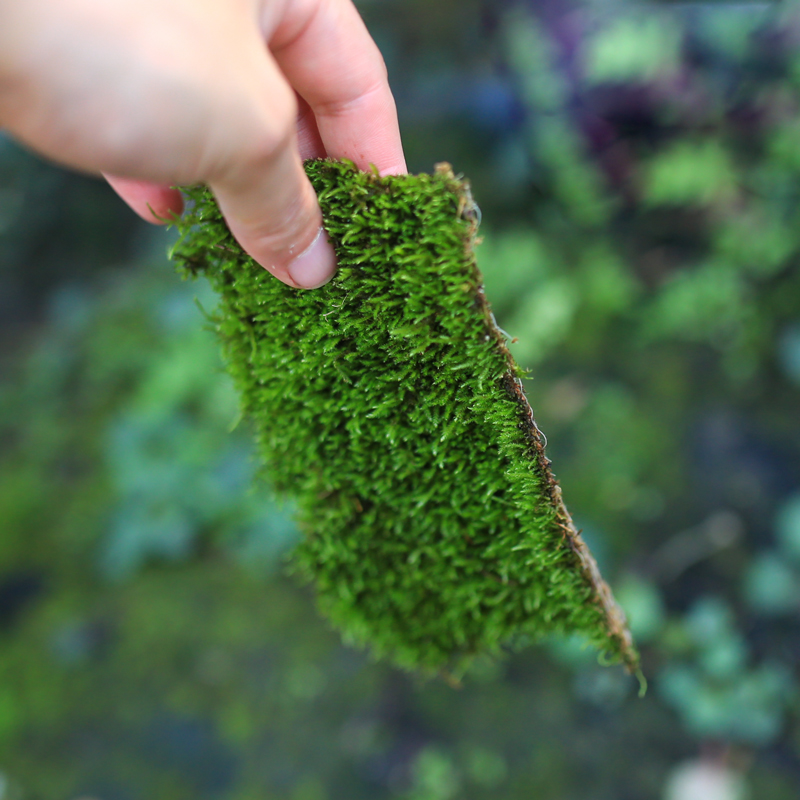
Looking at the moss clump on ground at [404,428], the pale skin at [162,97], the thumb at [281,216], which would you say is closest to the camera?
the pale skin at [162,97]

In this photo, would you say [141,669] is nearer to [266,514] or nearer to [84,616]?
[84,616]

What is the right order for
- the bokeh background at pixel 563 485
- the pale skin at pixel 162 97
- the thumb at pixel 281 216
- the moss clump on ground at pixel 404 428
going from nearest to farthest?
1. the pale skin at pixel 162 97
2. the thumb at pixel 281 216
3. the moss clump on ground at pixel 404 428
4. the bokeh background at pixel 563 485

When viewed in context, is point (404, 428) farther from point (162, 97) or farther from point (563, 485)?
point (563, 485)

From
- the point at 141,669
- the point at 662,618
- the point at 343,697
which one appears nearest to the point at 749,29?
the point at 662,618

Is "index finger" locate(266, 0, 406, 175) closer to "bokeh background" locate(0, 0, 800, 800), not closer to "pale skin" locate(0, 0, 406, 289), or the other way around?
"pale skin" locate(0, 0, 406, 289)

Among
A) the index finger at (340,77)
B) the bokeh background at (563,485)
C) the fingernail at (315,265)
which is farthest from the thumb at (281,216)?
the bokeh background at (563,485)

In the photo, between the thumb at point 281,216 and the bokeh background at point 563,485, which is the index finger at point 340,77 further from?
the bokeh background at point 563,485

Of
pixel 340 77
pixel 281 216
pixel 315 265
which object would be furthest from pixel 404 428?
pixel 340 77
